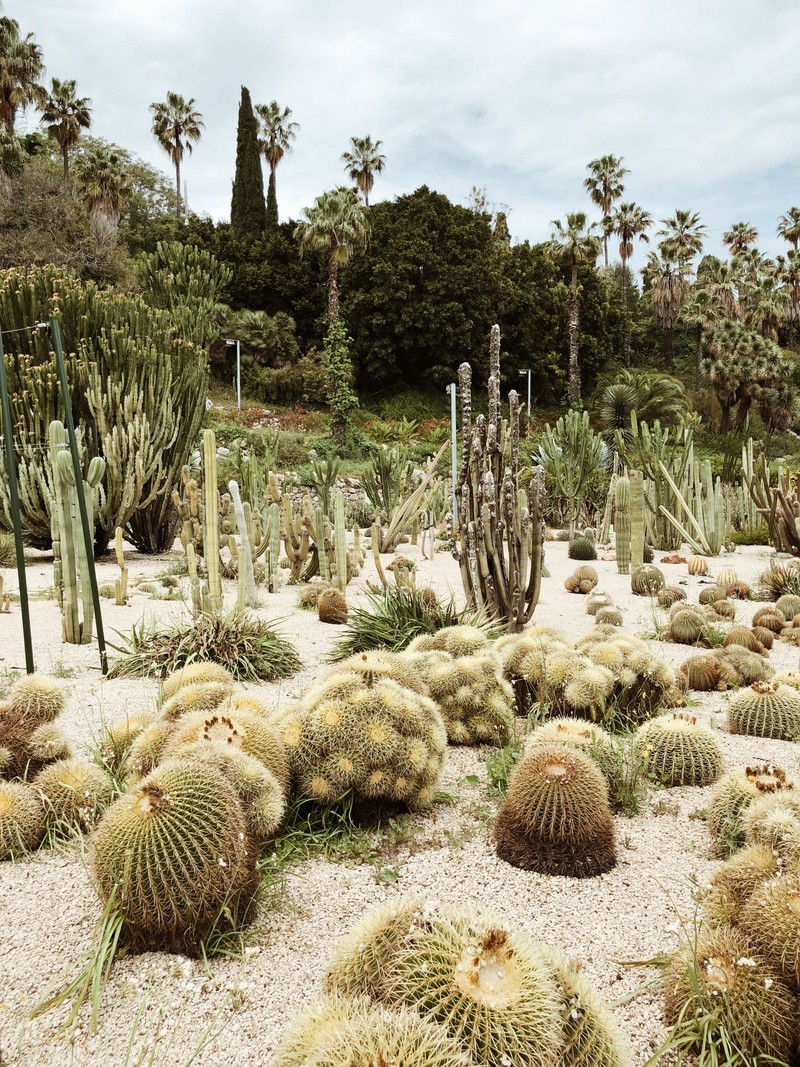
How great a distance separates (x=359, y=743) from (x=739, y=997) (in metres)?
1.35

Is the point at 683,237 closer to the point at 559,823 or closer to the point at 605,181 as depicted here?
the point at 605,181

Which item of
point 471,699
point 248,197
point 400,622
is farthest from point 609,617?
point 248,197

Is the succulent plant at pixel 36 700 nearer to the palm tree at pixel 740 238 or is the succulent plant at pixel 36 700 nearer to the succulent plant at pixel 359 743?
the succulent plant at pixel 359 743

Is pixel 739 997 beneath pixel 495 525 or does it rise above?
beneath

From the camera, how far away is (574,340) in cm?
3309

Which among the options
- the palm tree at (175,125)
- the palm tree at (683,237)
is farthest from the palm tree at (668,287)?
the palm tree at (175,125)

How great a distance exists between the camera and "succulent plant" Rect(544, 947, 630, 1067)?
1.54 meters

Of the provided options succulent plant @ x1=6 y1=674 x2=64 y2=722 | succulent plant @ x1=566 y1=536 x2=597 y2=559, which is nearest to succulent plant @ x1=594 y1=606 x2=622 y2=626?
succulent plant @ x1=6 y1=674 x2=64 y2=722

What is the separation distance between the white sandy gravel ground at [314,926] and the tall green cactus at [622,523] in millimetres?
5968

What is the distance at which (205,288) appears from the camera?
44.5 feet

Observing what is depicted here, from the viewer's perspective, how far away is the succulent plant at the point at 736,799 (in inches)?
104

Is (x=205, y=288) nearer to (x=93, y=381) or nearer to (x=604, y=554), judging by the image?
(x=93, y=381)

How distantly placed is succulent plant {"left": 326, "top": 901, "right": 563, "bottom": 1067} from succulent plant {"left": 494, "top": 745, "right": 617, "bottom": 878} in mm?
945

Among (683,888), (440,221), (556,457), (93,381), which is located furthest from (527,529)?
(440,221)
